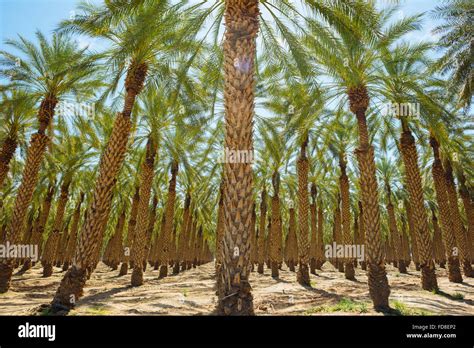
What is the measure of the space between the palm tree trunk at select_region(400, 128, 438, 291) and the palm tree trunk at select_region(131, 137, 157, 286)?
40.0 ft

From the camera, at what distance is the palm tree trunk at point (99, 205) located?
903 centimetres

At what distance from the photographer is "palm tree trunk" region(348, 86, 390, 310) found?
33.5 feet

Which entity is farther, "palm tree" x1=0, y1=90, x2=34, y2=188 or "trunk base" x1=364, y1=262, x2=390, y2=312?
"palm tree" x1=0, y1=90, x2=34, y2=188

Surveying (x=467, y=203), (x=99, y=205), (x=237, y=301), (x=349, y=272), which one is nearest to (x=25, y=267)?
(x=99, y=205)

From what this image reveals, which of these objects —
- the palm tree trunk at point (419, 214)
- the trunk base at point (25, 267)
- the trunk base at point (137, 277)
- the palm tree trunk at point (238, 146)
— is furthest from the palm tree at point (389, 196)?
the trunk base at point (25, 267)

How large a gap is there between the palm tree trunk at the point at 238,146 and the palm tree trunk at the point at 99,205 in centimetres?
507

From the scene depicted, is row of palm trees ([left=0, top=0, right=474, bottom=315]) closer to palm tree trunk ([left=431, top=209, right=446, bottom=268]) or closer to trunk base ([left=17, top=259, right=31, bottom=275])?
trunk base ([left=17, top=259, right=31, bottom=275])

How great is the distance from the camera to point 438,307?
9969 millimetres

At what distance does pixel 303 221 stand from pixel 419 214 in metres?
5.24

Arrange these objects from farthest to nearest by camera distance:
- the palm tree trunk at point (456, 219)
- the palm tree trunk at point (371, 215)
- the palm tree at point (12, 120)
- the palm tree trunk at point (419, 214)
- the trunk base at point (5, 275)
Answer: the palm tree trunk at point (456, 219) < the palm tree at point (12, 120) < the palm tree trunk at point (419, 214) < the trunk base at point (5, 275) < the palm tree trunk at point (371, 215)

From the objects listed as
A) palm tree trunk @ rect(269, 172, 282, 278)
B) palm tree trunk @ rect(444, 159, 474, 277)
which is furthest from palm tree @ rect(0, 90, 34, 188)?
palm tree trunk @ rect(444, 159, 474, 277)

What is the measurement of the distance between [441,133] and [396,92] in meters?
2.33

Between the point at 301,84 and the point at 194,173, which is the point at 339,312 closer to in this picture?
the point at 301,84

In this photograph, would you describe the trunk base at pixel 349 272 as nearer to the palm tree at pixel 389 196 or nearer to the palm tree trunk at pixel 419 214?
the palm tree trunk at pixel 419 214
